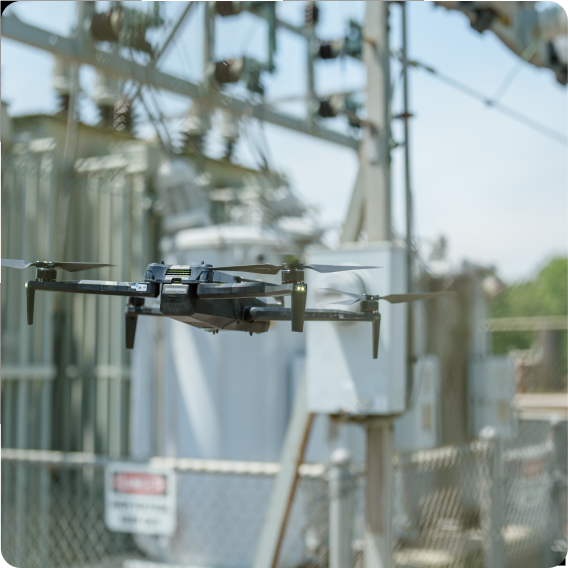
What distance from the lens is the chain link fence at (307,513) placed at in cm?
388

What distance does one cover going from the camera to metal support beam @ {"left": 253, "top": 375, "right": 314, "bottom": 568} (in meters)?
3.18

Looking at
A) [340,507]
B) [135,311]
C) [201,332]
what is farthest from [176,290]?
[201,332]

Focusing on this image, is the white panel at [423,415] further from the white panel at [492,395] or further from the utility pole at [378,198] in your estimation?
the white panel at [492,395]

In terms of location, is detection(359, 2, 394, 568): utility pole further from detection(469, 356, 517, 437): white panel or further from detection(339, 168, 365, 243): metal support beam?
detection(469, 356, 517, 437): white panel

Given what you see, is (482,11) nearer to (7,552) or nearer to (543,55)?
(543,55)

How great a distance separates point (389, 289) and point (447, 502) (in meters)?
2.70

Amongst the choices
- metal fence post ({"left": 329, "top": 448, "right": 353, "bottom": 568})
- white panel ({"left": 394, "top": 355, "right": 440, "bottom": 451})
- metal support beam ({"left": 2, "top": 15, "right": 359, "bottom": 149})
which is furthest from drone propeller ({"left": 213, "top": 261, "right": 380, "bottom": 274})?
metal support beam ({"left": 2, "top": 15, "right": 359, "bottom": 149})

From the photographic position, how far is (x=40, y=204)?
5402mm

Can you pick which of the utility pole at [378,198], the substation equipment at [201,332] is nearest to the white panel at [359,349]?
the substation equipment at [201,332]

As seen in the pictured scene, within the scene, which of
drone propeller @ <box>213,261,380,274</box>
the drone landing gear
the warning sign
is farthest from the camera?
the warning sign

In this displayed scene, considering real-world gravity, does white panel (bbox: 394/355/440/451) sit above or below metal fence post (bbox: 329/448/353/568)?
above

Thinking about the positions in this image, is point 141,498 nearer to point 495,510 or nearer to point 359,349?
point 359,349

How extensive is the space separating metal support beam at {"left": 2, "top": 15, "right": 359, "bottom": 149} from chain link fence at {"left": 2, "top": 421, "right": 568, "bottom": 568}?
2051mm

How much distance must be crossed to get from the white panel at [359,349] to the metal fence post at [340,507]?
0.22 metres
